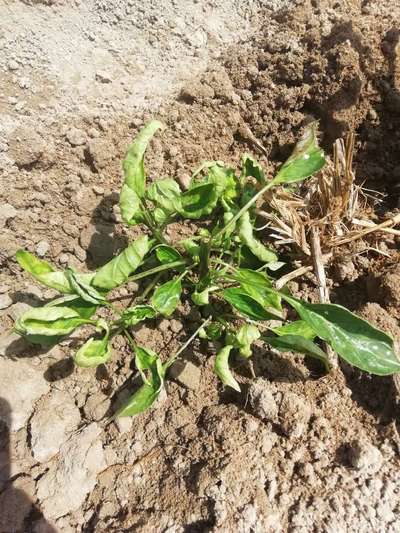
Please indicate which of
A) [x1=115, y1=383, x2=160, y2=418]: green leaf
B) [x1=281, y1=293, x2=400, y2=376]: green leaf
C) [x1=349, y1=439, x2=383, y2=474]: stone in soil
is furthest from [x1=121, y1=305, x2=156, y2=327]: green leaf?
[x1=349, y1=439, x2=383, y2=474]: stone in soil

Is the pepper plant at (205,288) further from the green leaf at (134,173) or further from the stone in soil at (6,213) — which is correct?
the stone in soil at (6,213)

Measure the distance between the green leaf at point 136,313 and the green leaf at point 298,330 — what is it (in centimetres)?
38

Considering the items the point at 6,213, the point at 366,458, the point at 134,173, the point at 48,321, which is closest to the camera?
the point at 366,458

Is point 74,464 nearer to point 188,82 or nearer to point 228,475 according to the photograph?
point 228,475

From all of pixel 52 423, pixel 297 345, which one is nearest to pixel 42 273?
pixel 52 423

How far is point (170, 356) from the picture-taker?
1487mm

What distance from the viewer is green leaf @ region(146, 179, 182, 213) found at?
147 cm

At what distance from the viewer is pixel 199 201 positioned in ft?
4.83

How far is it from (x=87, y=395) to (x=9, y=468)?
0.29m

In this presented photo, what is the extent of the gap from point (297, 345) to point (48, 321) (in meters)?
0.72

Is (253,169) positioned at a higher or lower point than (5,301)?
higher

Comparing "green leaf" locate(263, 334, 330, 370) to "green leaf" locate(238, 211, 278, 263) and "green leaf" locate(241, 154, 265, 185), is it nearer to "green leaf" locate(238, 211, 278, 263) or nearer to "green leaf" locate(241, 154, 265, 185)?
"green leaf" locate(238, 211, 278, 263)

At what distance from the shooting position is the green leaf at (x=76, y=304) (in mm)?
1385

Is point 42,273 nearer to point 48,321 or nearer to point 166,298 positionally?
point 48,321
